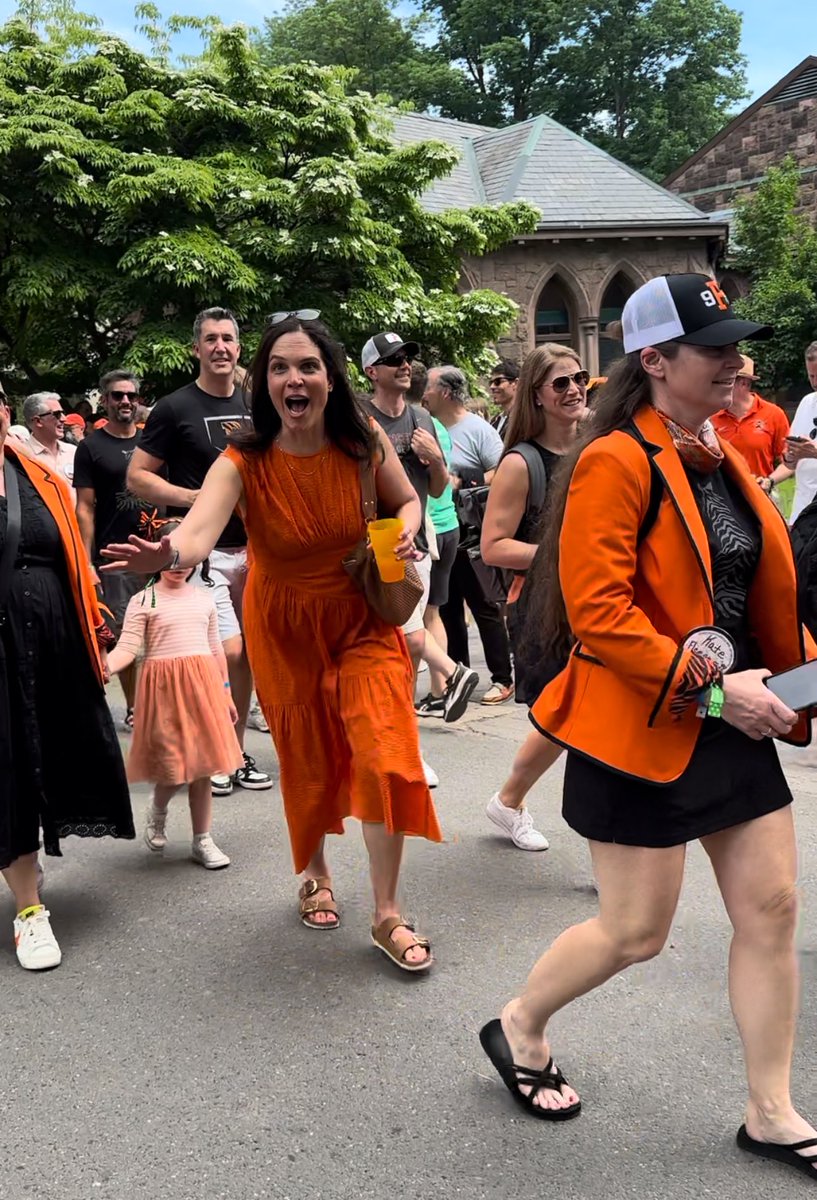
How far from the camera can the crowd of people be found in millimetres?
2553

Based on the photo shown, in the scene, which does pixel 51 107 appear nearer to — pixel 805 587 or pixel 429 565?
pixel 429 565

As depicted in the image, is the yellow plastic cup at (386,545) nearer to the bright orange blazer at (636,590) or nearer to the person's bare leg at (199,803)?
the bright orange blazer at (636,590)

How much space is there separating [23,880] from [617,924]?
7.77 ft

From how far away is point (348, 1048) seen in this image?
11.0ft

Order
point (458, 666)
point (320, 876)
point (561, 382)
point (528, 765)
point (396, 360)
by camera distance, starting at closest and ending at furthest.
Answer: point (320, 876), point (561, 382), point (528, 765), point (458, 666), point (396, 360)

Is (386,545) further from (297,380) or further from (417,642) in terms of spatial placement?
(417,642)

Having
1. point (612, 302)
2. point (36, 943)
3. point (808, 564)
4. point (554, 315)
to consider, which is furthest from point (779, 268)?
point (36, 943)

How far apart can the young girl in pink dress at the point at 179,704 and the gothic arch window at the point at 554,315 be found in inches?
864

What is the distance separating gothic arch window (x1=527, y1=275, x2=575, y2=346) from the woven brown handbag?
75.8 ft

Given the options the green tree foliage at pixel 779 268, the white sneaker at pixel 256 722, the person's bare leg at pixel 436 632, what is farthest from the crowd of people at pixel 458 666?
the green tree foliage at pixel 779 268

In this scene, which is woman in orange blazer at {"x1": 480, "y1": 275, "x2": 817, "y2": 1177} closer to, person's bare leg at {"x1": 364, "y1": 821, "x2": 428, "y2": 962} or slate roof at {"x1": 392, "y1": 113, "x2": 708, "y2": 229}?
person's bare leg at {"x1": 364, "y1": 821, "x2": 428, "y2": 962}

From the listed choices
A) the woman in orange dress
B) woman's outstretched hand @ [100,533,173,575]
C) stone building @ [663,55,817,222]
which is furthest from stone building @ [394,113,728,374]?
woman's outstretched hand @ [100,533,173,575]

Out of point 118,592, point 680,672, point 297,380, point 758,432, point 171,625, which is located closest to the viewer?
point 680,672

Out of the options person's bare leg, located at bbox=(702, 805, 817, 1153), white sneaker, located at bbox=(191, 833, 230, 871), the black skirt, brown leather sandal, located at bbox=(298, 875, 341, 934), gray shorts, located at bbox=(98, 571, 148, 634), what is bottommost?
white sneaker, located at bbox=(191, 833, 230, 871)
